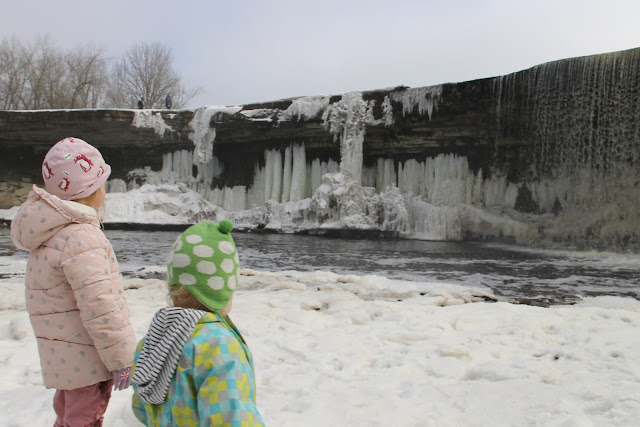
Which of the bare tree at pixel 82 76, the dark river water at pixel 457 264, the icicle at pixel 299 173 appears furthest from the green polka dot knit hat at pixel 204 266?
the bare tree at pixel 82 76

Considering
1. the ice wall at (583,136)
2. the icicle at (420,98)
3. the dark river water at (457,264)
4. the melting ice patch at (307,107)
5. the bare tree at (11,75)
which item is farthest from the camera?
the bare tree at (11,75)

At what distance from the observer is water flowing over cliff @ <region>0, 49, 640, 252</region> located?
536 inches

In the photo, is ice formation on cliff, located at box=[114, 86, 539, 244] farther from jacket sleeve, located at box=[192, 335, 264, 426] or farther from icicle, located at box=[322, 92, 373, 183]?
jacket sleeve, located at box=[192, 335, 264, 426]

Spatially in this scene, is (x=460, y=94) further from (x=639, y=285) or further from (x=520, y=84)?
(x=639, y=285)

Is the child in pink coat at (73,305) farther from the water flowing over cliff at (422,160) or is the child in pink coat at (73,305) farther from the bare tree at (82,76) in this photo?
the bare tree at (82,76)

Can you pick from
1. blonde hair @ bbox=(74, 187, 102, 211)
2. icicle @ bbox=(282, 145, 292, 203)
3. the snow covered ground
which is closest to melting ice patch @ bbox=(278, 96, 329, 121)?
icicle @ bbox=(282, 145, 292, 203)

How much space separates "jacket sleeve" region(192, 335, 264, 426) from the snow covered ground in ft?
4.22

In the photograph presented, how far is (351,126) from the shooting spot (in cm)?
1761

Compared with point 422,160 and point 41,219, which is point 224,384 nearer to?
point 41,219

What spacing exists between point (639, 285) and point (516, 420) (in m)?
6.40

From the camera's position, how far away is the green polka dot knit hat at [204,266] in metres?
1.50

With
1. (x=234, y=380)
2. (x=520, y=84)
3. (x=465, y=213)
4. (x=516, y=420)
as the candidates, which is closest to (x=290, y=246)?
(x=465, y=213)

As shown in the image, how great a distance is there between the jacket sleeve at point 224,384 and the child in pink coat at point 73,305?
70cm

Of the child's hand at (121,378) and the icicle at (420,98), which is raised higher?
the icicle at (420,98)
